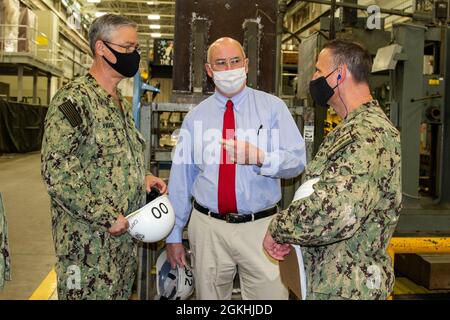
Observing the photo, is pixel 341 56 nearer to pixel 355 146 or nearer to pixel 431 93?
pixel 355 146

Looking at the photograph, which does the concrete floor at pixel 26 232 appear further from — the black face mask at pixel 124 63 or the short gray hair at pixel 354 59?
the short gray hair at pixel 354 59

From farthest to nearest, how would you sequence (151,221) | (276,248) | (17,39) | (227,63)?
(17,39), (227,63), (151,221), (276,248)

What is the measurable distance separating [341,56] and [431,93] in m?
2.91

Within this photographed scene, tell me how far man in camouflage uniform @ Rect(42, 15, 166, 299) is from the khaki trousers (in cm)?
41

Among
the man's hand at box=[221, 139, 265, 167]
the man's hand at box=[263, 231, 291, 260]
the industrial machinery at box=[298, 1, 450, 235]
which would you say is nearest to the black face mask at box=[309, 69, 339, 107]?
the man's hand at box=[221, 139, 265, 167]

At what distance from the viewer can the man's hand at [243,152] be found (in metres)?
2.32

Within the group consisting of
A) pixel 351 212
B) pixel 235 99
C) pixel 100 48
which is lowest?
pixel 351 212

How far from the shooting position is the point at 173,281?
298cm

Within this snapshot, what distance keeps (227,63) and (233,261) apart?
1.13 meters

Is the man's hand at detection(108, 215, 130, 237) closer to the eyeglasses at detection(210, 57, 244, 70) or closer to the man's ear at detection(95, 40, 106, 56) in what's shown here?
the man's ear at detection(95, 40, 106, 56)

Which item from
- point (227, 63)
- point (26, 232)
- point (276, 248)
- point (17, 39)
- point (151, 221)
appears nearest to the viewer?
point (276, 248)

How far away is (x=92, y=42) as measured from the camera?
98.2 inches

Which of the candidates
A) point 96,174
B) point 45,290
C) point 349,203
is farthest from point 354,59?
point 45,290

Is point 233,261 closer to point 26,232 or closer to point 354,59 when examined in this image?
point 354,59
